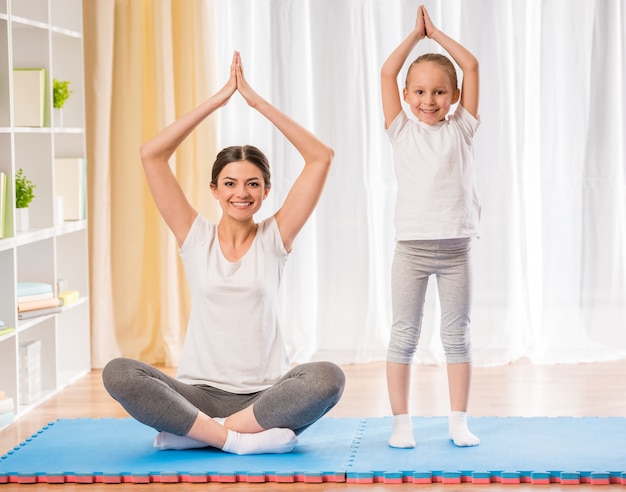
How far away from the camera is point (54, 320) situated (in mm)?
4066

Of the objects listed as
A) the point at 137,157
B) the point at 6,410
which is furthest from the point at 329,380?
the point at 137,157

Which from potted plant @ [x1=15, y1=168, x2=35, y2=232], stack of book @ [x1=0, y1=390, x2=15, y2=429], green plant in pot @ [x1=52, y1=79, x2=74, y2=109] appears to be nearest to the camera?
stack of book @ [x1=0, y1=390, x2=15, y2=429]

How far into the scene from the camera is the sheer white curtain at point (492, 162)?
4379 mm

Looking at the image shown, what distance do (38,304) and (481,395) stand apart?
5.33 ft

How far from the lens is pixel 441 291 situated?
308cm

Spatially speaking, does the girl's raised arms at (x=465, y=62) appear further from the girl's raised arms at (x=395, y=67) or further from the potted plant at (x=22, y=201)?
the potted plant at (x=22, y=201)

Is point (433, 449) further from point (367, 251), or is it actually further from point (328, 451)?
point (367, 251)

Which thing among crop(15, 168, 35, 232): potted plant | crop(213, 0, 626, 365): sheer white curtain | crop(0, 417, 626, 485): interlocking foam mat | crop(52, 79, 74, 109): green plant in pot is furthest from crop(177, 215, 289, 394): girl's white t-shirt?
crop(213, 0, 626, 365): sheer white curtain

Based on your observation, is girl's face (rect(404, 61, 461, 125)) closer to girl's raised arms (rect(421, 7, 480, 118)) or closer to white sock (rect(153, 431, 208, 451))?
girl's raised arms (rect(421, 7, 480, 118))

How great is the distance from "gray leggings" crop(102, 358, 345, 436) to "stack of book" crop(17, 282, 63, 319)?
97 cm

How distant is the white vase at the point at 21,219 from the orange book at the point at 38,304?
0.86 feet

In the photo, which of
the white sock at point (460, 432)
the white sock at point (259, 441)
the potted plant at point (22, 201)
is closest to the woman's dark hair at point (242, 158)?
the white sock at point (259, 441)

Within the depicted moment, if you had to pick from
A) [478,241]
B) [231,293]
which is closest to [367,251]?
[478,241]

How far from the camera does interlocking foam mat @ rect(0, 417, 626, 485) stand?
270 centimetres
